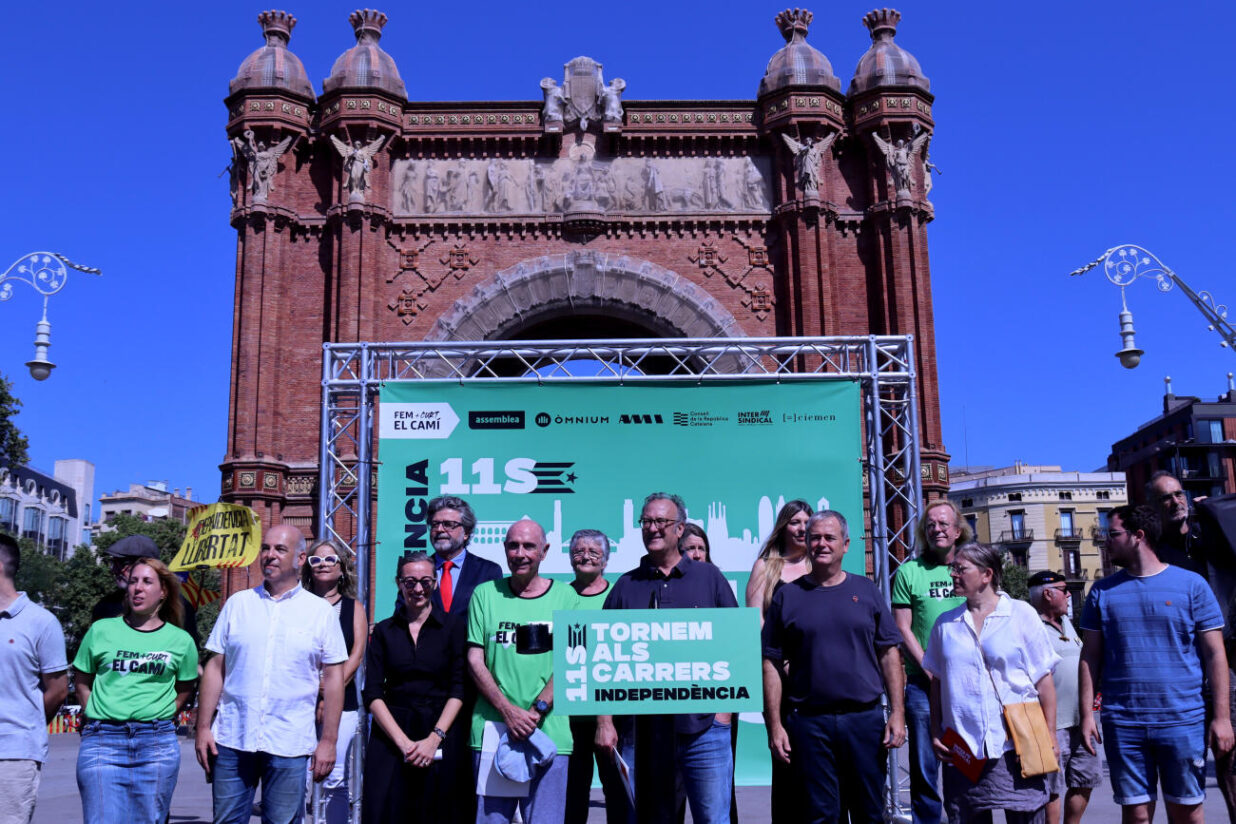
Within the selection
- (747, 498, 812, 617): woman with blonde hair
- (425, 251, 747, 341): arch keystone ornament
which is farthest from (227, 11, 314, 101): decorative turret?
(747, 498, 812, 617): woman with blonde hair

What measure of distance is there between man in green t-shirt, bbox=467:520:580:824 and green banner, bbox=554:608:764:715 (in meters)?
0.67

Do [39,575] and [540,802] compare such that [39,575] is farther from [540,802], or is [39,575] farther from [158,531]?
[540,802]

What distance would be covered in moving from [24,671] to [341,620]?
6.51 feet

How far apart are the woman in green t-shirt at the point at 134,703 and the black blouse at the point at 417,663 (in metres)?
0.94

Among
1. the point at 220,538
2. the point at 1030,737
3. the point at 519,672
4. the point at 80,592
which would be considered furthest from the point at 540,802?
the point at 80,592

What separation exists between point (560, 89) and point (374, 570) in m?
14.6

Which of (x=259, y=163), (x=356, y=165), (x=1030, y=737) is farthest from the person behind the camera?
(x=259, y=163)

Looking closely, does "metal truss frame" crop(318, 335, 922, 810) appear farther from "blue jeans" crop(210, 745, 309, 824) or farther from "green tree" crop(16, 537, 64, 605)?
"green tree" crop(16, 537, 64, 605)

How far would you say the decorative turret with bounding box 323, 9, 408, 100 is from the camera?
22.1 meters

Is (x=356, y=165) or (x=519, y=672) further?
(x=356, y=165)

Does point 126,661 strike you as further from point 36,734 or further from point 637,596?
point 637,596

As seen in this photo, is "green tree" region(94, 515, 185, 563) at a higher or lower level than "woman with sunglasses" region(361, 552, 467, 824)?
higher

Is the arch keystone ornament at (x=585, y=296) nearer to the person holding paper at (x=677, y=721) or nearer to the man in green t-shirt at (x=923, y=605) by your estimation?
the man in green t-shirt at (x=923, y=605)

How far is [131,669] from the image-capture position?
219 inches
